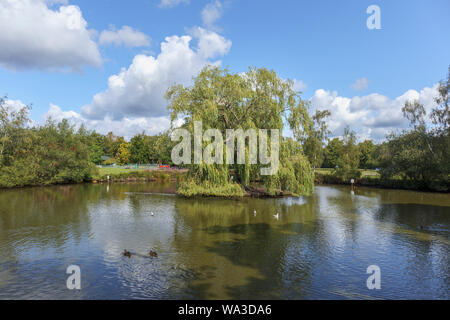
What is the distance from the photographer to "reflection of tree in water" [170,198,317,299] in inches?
412

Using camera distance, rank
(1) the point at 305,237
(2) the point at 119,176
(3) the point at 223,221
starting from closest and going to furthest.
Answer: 1. (1) the point at 305,237
2. (3) the point at 223,221
3. (2) the point at 119,176

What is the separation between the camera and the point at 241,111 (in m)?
31.2

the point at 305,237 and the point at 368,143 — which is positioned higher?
the point at 368,143

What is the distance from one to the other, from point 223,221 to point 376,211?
15.0 metres

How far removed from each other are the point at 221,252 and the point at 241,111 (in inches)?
784

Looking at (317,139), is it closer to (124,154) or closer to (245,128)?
(245,128)

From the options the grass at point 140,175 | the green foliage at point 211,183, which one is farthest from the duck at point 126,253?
the grass at point 140,175
